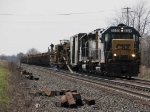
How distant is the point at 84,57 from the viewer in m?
21.8

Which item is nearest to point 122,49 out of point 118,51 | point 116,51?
point 118,51

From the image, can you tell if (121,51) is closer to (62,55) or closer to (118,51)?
(118,51)

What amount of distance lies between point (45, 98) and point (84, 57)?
1175cm

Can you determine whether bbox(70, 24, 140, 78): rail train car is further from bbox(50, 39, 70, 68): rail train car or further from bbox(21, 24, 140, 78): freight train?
bbox(50, 39, 70, 68): rail train car

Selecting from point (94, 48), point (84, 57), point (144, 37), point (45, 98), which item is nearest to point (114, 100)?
point (45, 98)

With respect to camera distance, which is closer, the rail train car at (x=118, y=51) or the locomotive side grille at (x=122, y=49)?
the rail train car at (x=118, y=51)

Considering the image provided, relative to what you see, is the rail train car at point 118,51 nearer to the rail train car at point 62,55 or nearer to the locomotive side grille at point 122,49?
the locomotive side grille at point 122,49

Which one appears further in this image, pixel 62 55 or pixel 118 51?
pixel 62 55

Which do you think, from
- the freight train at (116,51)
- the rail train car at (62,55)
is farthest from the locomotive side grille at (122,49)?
the rail train car at (62,55)

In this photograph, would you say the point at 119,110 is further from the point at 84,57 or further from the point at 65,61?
the point at 65,61


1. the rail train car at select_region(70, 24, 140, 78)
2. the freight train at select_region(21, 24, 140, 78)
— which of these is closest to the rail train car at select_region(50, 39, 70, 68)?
the freight train at select_region(21, 24, 140, 78)

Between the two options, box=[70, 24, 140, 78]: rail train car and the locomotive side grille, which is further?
the locomotive side grille

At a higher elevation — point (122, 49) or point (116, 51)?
point (122, 49)

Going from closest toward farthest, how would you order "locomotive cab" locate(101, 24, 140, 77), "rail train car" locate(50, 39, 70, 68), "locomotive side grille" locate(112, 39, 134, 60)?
1. "locomotive cab" locate(101, 24, 140, 77)
2. "locomotive side grille" locate(112, 39, 134, 60)
3. "rail train car" locate(50, 39, 70, 68)
